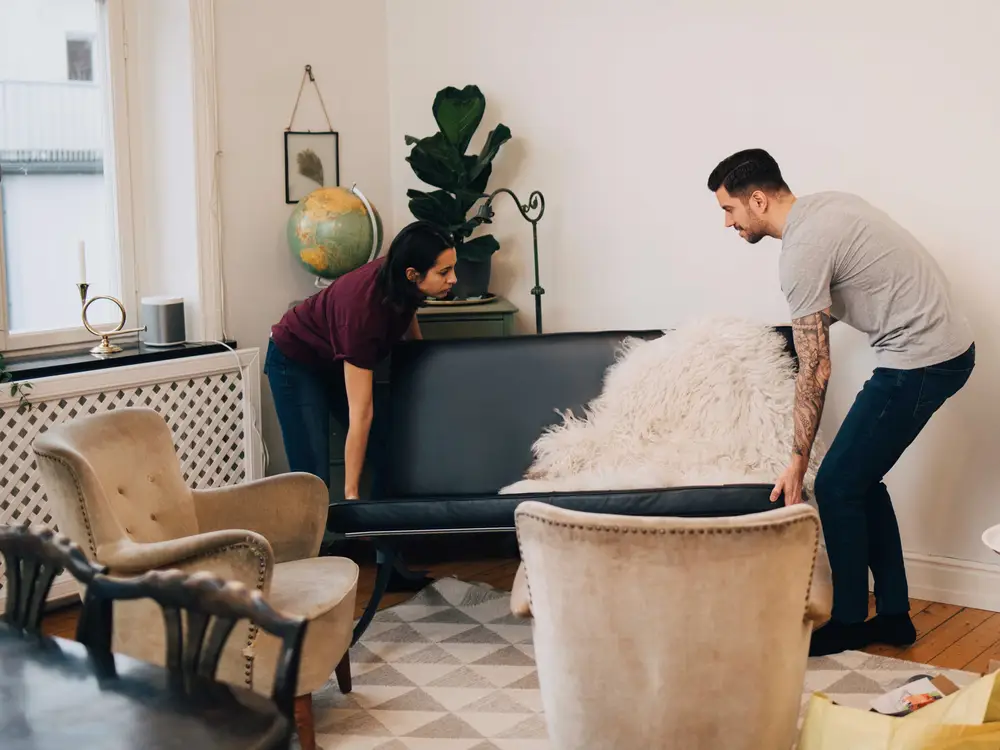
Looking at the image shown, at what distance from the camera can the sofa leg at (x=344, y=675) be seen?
2.99m

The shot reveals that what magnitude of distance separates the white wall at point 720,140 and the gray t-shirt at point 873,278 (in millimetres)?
579

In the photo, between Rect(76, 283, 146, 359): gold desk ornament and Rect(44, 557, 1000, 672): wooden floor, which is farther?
Rect(76, 283, 146, 359): gold desk ornament

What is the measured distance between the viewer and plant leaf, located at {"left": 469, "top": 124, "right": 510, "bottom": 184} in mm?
4254

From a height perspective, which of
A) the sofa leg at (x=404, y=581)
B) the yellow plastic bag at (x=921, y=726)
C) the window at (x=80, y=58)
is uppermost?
the window at (x=80, y=58)

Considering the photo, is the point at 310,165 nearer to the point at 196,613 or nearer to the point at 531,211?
the point at 531,211

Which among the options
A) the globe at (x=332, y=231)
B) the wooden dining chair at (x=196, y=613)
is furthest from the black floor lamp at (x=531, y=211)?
the wooden dining chair at (x=196, y=613)

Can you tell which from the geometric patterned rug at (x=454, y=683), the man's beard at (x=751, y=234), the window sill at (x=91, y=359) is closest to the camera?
the geometric patterned rug at (x=454, y=683)

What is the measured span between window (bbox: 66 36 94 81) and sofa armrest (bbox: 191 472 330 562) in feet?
5.94

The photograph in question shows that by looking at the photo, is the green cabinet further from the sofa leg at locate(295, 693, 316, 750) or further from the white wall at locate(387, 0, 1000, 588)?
the sofa leg at locate(295, 693, 316, 750)

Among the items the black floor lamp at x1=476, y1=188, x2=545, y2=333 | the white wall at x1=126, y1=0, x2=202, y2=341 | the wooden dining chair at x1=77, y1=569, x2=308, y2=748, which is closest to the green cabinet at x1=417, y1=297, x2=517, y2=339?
the black floor lamp at x1=476, y1=188, x2=545, y2=333

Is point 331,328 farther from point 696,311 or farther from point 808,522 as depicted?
point 808,522

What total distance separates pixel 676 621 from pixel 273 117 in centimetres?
302

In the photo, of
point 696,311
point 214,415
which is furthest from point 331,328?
point 696,311

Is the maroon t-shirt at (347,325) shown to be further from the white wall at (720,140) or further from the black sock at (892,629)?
the black sock at (892,629)
